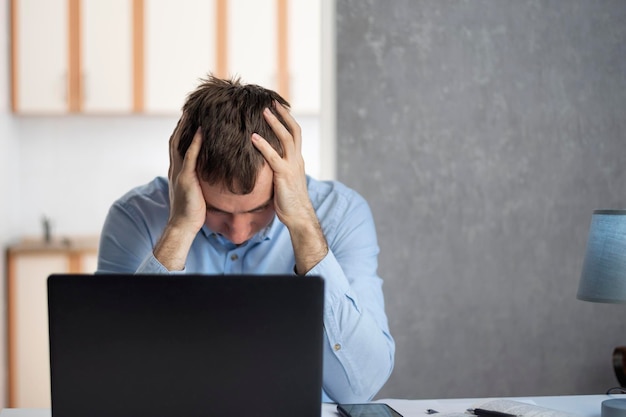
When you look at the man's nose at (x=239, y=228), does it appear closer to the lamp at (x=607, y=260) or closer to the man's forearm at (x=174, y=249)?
the man's forearm at (x=174, y=249)

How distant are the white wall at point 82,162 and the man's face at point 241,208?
286 cm

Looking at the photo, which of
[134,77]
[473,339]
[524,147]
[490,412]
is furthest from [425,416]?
[134,77]

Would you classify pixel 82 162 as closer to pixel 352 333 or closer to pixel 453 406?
pixel 352 333

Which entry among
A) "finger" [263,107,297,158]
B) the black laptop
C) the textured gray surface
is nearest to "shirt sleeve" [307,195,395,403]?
"finger" [263,107,297,158]

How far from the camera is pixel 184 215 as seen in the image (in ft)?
5.04

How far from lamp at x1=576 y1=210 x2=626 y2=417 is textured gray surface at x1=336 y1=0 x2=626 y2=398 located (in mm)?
946

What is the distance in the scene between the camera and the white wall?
176 inches

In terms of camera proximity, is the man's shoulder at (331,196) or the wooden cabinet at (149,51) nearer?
the man's shoulder at (331,196)

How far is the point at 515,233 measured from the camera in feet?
8.41

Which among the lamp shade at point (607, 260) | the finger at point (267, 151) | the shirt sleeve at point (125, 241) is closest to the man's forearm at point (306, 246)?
the finger at point (267, 151)

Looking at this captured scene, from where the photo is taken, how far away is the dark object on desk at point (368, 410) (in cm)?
132

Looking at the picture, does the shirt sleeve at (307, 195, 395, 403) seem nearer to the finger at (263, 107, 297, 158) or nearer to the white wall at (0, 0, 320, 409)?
the finger at (263, 107, 297, 158)

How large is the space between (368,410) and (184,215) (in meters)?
0.52

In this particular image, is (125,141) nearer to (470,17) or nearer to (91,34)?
(91,34)
